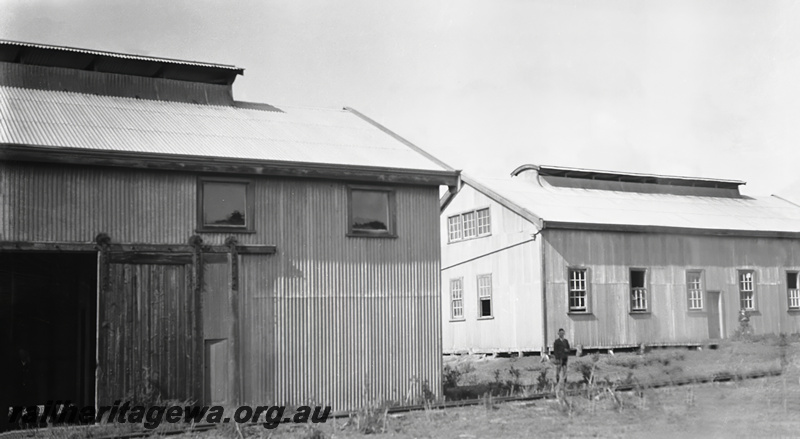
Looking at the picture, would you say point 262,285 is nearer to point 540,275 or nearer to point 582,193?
point 540,275

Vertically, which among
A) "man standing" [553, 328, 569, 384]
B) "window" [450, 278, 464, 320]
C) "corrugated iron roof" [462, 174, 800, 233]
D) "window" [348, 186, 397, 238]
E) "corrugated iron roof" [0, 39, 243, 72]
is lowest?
"man standing" [553, 328, 569, 384]

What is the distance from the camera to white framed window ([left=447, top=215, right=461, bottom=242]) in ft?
120

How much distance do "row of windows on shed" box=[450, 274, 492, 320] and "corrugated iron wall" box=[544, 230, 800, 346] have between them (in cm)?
336

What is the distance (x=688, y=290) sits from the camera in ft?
112

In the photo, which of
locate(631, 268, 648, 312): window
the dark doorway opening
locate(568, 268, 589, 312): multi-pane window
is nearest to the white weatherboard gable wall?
locate(568, 268, 589, 312): multi-pane window

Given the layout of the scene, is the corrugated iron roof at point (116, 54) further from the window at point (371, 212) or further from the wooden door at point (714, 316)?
the wooden door at point (714, 316)

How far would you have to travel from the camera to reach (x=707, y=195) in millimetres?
41125

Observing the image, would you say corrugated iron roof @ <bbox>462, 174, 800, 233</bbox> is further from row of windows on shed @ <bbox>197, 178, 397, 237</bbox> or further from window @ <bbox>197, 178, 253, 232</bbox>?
window @ <bbox>197, 178, 253, 232</bbox>

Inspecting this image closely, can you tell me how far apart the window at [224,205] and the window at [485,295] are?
16.6 m

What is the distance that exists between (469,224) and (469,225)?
0.04m

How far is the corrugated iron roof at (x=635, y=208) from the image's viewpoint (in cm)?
3322

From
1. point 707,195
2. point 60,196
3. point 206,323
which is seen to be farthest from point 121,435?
point 707,195

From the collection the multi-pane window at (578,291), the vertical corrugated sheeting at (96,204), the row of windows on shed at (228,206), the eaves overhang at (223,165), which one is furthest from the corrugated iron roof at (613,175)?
the vertical corrugated sheeting at (96,204)
